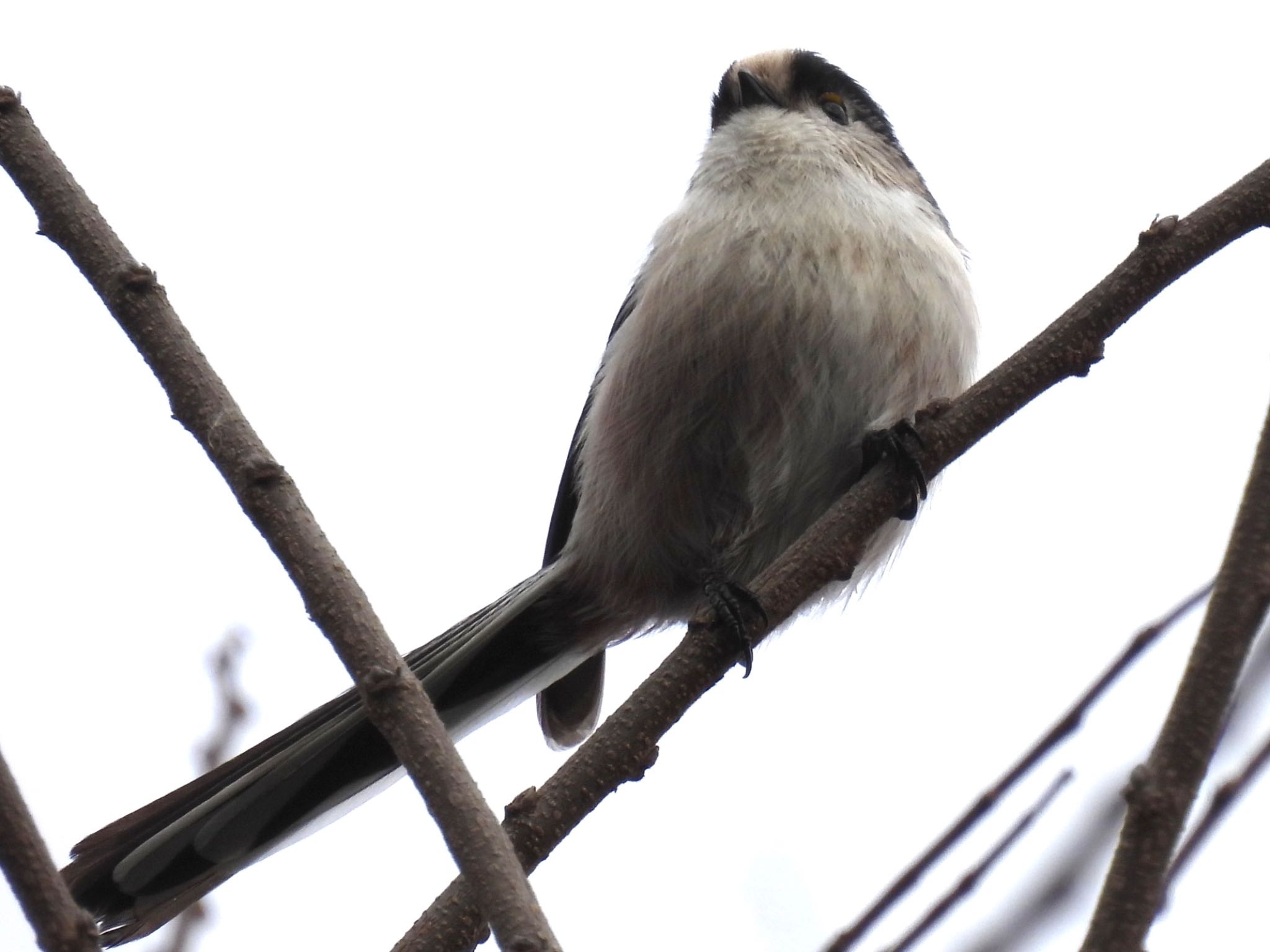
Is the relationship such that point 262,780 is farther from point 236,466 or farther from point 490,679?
point 236,466

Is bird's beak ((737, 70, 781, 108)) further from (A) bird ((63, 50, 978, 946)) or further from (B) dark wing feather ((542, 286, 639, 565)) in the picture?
(B) dark wing feather ((542, 286, 639, 565))

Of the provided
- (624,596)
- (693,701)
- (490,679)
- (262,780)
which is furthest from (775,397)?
(262,780)

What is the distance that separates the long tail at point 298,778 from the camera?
1922mm

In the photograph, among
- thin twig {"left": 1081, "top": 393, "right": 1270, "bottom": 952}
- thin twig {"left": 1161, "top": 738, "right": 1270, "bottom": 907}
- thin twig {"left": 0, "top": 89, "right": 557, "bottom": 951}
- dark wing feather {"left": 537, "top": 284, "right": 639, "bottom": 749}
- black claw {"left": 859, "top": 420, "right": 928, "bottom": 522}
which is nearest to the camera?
thin twig {"left": 1081, "top": 393, "right": 1270, "bottom": 952}

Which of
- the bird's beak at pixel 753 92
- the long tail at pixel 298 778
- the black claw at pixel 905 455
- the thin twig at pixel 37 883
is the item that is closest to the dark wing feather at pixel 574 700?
the long tail at pixel 298 778

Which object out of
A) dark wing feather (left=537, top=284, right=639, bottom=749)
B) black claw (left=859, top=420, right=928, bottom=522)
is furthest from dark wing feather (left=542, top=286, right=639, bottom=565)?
black claw (left=859, top=420, right=928, bottom=522)

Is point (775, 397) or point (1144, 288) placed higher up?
point (775, 397)

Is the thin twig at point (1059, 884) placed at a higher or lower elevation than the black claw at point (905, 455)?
lower

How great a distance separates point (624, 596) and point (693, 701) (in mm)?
1086

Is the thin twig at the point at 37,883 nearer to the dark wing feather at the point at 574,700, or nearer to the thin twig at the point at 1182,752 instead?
the thin twig at the point at 1182,752

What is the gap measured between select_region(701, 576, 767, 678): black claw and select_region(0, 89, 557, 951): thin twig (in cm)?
60

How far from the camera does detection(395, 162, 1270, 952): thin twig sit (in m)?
1.69

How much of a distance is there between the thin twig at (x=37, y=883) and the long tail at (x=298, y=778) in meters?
0.80

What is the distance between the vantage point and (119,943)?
1.93 meters
